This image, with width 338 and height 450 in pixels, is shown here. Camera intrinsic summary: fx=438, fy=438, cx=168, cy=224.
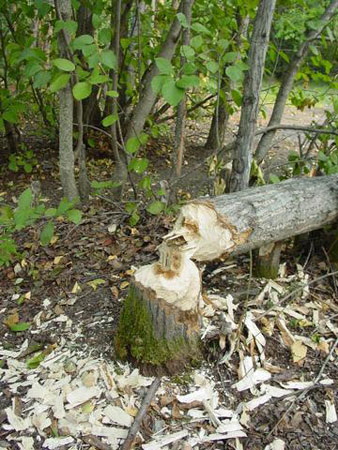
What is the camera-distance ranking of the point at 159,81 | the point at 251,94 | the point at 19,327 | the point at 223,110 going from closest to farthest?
1. the point at 159,81
2. the point at 19,327
3. the point at 251,94
4. the point at 223,110

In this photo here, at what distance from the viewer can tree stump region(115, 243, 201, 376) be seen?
187 centimetres

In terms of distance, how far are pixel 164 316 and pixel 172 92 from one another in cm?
99

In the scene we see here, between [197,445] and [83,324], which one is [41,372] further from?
[197,445]

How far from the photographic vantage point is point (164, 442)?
1700 mm

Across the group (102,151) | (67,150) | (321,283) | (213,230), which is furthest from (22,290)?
(102,151)

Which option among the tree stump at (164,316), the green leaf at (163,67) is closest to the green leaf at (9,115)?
the green leaf at (163,67)

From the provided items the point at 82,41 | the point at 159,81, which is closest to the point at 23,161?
the point at 82,41

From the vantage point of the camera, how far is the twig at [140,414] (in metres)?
1.68

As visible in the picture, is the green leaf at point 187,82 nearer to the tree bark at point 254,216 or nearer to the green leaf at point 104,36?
the tree bark at point 254,216

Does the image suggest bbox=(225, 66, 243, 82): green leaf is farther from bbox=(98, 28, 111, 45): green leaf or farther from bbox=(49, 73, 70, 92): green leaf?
bbox=(49, 73, 70, 92): green leaf

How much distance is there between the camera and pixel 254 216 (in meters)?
2.25

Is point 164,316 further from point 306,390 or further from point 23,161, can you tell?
point 23,161

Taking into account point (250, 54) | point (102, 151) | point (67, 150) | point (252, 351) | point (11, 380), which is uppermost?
point (250, 54)

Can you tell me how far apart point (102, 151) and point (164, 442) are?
137 inches
